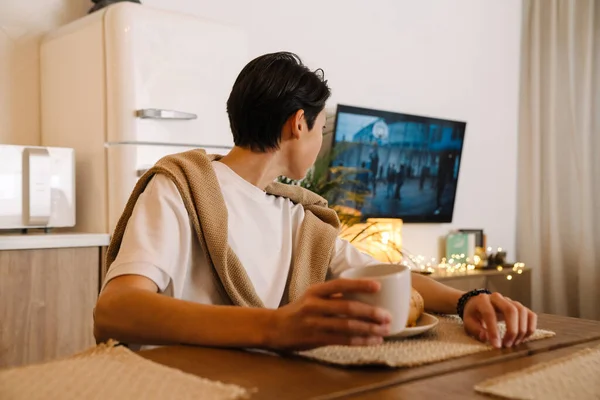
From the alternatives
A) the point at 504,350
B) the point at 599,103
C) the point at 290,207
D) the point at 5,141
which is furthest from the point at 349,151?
the point at 504,350

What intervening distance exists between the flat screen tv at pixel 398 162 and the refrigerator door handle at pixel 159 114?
4.11ft

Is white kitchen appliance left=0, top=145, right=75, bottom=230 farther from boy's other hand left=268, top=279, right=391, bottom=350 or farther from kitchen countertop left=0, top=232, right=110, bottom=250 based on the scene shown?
boy's other hand left=268, top=279, right=391, bottom=350

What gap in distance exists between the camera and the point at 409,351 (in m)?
0.91

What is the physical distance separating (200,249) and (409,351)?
0.49 metres

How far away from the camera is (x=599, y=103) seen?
4926 millimetres

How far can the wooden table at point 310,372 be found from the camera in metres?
0.73

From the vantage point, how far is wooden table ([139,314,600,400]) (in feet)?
2.39

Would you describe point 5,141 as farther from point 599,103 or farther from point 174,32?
point 599,103

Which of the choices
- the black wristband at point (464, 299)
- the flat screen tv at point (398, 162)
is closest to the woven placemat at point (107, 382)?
the black wristband at point (464, 299)

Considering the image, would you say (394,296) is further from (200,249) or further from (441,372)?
(200,249)

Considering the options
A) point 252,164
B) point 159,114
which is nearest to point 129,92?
point 159,114

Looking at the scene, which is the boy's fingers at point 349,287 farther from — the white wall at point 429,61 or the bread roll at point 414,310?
the white wall at point 429,61

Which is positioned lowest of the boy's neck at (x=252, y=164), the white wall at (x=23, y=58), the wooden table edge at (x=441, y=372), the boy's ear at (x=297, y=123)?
the wooden table edge at (x=441, y=372)

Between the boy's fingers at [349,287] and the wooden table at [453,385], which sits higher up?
the boy's fingers at [349,287]
